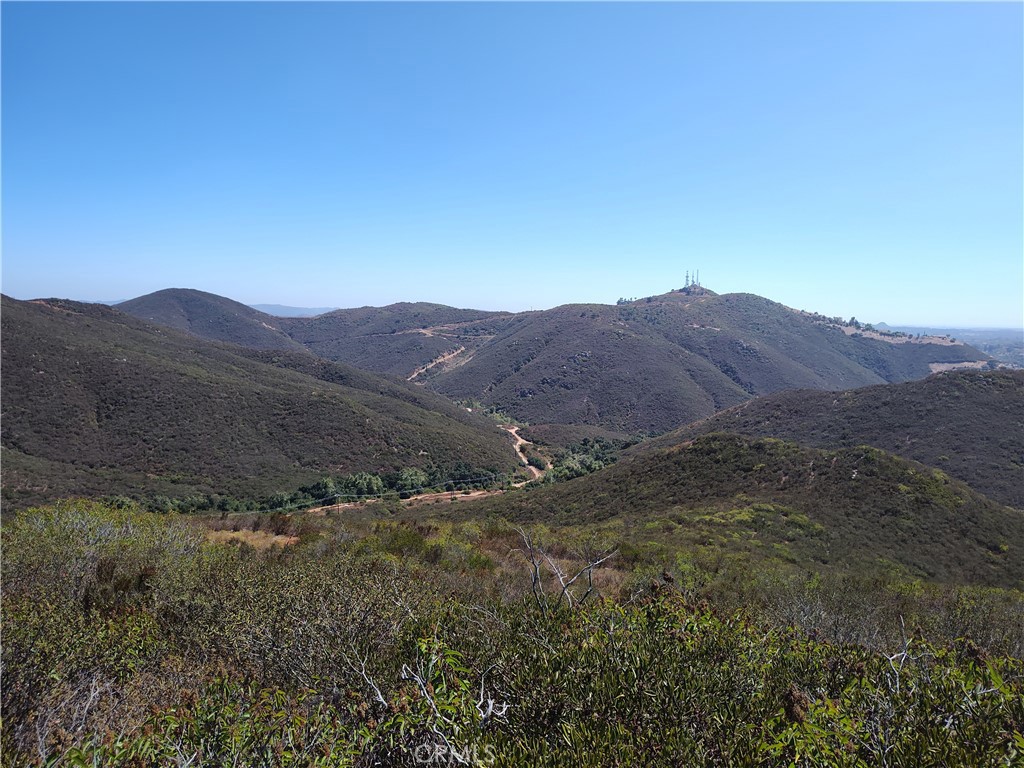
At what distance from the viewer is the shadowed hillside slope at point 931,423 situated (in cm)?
4394

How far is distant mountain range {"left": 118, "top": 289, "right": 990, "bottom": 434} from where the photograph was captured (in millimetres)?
116000

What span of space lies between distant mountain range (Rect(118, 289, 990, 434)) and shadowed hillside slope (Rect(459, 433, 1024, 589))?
63.9 m

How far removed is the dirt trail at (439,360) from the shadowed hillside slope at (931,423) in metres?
101

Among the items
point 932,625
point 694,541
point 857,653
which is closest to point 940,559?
point 694,541

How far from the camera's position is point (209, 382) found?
63938 millimetres

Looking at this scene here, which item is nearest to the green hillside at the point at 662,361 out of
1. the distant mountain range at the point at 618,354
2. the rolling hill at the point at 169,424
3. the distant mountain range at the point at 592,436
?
the distant mountain range at the point at 618,354

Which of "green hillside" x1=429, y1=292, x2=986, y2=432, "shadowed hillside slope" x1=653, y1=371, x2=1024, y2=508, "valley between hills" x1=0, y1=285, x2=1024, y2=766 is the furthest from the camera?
"green hillside" x1=429, y1=292, x2=986, y2=432

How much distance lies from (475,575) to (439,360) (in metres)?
156

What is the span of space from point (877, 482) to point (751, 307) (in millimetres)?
180538

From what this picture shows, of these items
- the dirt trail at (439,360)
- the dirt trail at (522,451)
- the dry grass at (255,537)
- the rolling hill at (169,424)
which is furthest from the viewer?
the dirt trail at (439,360)

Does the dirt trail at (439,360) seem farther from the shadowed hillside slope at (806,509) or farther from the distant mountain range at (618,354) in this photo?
the shadowed hillside slope at (806,509)

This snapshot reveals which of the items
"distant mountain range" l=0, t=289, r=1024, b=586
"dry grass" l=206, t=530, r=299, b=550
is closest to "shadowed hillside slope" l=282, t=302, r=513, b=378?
"distant mountain range" l=0, t=289, r=1024, b=586

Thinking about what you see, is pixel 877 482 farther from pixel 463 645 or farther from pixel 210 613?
pixel 210 613

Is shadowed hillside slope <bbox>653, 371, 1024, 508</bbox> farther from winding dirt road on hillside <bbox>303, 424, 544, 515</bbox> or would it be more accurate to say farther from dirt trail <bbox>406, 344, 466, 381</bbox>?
dirt trail <bbox>406, 344, 466, 381</bbox>
